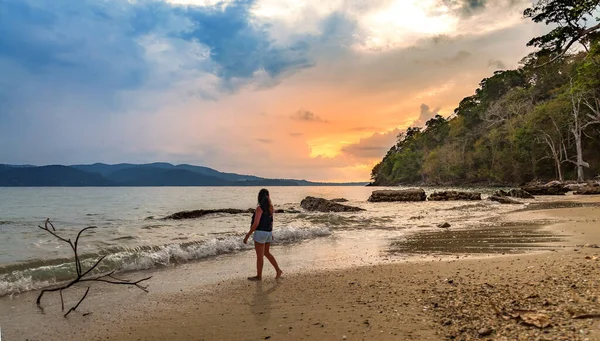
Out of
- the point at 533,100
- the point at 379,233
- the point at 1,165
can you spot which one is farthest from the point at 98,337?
the point at 1,165

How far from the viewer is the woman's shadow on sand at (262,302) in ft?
16.7

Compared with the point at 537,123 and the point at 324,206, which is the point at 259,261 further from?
the point at 537,123

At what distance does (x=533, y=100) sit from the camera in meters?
66.2

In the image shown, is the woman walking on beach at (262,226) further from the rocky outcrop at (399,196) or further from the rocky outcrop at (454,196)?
the rocky outcrop at (454,196)

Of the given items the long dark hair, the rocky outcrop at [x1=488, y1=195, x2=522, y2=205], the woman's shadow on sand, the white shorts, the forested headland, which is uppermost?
the forested headland

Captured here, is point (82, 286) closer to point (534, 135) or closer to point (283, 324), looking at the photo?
point (283, 324)

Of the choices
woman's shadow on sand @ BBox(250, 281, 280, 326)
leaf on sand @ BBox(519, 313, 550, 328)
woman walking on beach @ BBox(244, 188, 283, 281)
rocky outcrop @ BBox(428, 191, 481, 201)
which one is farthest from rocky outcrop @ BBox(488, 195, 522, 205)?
leaf on sand @ BBox(519, 313, 550, 328)

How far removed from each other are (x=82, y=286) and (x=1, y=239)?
9.54 metres

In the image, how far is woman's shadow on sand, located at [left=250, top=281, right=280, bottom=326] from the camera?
5.10 m

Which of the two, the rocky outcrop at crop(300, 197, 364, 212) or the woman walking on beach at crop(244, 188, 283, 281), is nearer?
the woman walking on beach at crop(244, 188, 283, 281)

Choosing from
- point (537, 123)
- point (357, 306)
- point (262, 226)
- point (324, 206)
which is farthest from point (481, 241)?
point (537, 123)

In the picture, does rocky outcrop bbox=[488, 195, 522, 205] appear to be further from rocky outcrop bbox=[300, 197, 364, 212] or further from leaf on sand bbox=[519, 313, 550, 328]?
leaf on sand bbox=[519, 313, 550, 328]

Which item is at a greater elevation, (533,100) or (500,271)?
(533,100)

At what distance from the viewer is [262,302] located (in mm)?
5855
